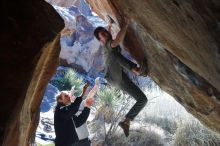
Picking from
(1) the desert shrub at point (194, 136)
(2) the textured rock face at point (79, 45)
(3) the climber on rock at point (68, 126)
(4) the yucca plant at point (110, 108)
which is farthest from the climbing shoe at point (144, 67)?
(2) the textured rock face at point (79, 45)

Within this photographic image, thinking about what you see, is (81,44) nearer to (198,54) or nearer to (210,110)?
(210,110)

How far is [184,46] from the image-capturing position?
3904 millimetres

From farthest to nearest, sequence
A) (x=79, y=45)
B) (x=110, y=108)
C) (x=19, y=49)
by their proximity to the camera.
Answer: (x=79, y=45) < (x=110, y=108) < (x=19, y=49)

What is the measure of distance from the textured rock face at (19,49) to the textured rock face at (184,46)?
0.93 metres

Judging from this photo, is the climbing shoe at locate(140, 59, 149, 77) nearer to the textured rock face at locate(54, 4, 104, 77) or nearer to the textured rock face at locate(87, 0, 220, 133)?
the textured rock face at locate(87, 0, 220, 133)

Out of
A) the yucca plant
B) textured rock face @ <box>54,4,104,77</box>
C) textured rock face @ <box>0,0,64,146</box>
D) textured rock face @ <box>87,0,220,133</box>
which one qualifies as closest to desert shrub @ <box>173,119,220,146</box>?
the yucca plant

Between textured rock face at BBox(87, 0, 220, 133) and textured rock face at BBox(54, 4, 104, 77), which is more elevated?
textured rock face at BBox(87, 0, 220, 133)

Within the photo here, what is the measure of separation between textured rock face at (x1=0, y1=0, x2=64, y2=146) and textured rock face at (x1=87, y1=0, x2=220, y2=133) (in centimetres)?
93

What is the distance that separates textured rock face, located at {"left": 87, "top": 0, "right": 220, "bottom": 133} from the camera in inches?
126

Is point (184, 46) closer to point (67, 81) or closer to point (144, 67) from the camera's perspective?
point (144, 67)

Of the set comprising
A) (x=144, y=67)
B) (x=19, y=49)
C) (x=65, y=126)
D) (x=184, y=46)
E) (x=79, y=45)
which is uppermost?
(x=184, y=46)

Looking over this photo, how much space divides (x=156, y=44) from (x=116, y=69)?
50.7 inches

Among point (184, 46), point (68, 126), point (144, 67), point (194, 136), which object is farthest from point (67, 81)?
point (184, 46)

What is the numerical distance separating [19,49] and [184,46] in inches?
58.2
